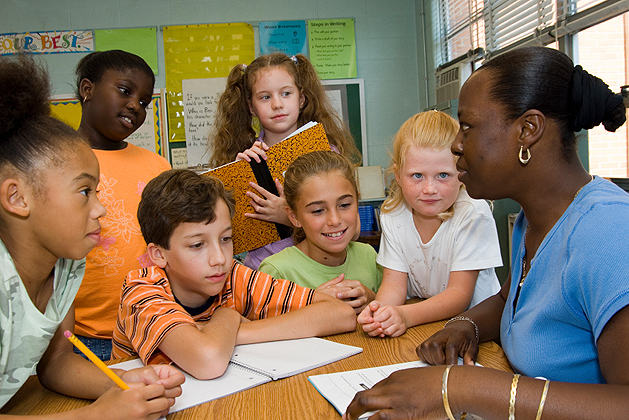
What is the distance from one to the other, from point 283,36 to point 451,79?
1.46m

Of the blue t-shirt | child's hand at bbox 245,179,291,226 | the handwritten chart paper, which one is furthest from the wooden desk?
the handwritten chart paper

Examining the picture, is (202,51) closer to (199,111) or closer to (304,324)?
(199,111)

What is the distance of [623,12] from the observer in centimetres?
213

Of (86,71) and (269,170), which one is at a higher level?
(86,71)

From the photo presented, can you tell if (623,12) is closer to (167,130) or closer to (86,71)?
(86,71)

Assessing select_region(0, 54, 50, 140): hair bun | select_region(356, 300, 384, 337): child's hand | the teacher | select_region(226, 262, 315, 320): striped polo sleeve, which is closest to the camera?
the teacher

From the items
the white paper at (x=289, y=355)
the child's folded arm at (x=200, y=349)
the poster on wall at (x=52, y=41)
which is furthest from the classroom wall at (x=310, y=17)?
the child's folded arm at (x=200, y=349)

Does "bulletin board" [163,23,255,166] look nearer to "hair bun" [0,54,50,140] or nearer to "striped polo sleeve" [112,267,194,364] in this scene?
"striped polo sleeve" [112,267,194,364]

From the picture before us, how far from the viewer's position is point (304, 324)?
116 centimetres

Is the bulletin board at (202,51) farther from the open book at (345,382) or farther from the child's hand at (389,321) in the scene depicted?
the open book at (345,382)

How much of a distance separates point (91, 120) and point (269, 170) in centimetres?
59

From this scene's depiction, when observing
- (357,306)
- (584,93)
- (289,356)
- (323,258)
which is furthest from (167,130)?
(584,93)

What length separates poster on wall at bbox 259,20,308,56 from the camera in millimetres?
4133

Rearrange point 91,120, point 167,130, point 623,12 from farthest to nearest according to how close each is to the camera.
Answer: point 167,130 < point 623,12 < point 91,120
